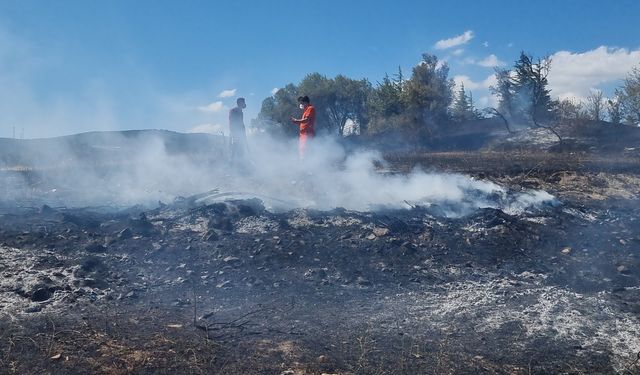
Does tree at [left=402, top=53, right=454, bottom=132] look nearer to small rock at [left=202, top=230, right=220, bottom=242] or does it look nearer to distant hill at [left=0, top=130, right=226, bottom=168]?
distant hill at [left=0, top=130, right=226, bottom=168]

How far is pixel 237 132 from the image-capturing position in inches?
523

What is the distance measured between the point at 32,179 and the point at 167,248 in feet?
26.1

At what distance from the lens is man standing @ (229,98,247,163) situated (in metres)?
13.1

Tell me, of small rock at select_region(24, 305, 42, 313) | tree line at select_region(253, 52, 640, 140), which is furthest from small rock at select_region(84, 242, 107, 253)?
tree line at select_region(253, 52, 640, 140)

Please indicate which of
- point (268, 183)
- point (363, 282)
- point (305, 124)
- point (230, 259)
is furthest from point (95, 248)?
point (305, 124)

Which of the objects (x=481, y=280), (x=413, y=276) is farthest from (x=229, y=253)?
(x=481, y=280)

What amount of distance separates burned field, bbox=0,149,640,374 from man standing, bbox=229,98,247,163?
4154mm

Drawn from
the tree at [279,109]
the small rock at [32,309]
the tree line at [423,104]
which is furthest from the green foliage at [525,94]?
the small rock at [32,309]

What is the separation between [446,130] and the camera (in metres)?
36.1

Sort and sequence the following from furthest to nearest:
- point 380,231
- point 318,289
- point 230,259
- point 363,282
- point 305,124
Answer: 1. point 305,124
2. point 380,231
3. point 230,259
4. point 363,282
5. point 318,289

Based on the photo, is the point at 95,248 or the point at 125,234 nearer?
the point at 95,248

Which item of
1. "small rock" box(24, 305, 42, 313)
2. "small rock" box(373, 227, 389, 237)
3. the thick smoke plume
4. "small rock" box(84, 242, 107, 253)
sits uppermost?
the thick smoke plume

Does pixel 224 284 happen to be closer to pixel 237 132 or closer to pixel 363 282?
pixel 363 282

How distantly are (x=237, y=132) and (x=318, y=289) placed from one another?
813cm
